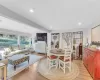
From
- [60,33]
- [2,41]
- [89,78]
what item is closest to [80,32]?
[60,33]

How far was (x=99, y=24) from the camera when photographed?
3.49 meters

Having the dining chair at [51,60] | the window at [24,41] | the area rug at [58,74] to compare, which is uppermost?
the window at [24,41]

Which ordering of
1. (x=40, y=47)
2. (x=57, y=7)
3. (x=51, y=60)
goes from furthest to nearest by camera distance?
(x=40, y=47), (x=51, y=60), (x=57, y=7)

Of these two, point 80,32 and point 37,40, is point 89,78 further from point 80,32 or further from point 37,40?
point 37,40

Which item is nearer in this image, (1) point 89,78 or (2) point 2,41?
(1) point 89,78

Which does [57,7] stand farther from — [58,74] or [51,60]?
[51,60]

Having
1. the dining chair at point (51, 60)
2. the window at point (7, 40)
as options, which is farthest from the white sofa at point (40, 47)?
the dining chair at point (51, 60)

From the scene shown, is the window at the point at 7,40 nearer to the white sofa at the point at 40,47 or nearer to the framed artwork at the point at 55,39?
the white sofa at the point at 40,47

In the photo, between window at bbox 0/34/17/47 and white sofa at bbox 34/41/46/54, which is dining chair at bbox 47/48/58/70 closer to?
white sofa at bbox 34/41/46/54

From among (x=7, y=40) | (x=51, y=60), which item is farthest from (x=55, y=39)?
(x=7, y=40)

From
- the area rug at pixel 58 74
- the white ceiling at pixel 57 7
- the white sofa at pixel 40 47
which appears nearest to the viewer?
the white ceiling at pixel 57 7

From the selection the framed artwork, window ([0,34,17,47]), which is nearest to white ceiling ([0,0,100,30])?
window ([0,34,17,47])

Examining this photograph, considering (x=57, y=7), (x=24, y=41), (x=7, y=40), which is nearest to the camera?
(x=57, y=7)

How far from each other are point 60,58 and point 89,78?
4.89 ft
